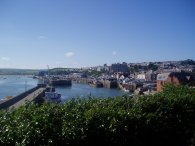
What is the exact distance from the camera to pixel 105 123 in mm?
7965

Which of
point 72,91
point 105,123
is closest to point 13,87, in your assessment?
point 72,91

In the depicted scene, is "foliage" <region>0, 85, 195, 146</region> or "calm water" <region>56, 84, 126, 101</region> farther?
"calm water" <region>56, 84, 126, 101</region>

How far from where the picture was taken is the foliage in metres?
6.71

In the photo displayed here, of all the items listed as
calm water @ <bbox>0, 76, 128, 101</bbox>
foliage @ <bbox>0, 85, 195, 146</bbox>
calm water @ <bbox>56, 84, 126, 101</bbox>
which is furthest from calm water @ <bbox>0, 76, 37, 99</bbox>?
foliage @ <bbox>0, 85, 195, 146</bbox>

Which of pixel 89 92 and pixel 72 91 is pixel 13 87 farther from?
pixel 89 92

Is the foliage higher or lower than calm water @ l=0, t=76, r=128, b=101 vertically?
higher

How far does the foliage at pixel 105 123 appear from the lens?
671 cm

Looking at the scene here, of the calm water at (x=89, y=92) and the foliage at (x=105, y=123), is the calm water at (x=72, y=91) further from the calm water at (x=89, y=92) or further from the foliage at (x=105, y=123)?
the foliage at (x=105, y=123)

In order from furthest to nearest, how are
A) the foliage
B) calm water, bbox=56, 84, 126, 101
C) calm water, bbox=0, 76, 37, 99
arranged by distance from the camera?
1. calm water, bbox=0, 76, 37, 99
2. calm water, bbox=56, 84, 126, 101
3. the foliage

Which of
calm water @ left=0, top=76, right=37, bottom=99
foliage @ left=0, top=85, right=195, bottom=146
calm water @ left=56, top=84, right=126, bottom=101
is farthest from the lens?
calm water @ left=0, top=76, right=37, bottom=99

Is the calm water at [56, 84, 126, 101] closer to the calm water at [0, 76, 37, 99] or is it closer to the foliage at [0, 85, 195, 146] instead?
the calm water at [0, 76, 37, 99]

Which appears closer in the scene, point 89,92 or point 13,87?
point 89,92

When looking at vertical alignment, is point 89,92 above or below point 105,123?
below

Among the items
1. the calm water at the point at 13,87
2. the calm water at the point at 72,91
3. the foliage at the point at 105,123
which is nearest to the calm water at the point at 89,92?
the calm water at the point at 72,91
